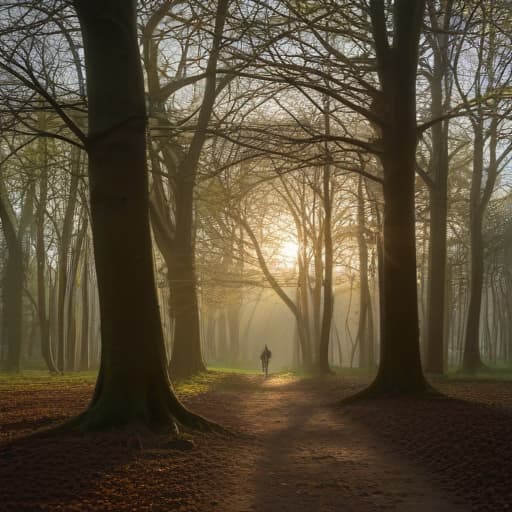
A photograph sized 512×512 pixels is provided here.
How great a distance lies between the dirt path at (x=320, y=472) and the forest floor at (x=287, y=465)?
0.4 inches

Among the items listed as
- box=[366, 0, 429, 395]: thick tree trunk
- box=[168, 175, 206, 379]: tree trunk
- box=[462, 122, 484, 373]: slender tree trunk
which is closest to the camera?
box=[366, 0, 429, 395]: thick tree trunk

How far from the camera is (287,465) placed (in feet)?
18.8

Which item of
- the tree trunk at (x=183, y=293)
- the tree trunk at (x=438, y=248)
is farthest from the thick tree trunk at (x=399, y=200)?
the tree trunk at (x=183, y=293)

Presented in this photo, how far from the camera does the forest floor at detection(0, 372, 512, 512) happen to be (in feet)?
14.0

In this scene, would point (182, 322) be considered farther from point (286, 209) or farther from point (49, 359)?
point (286, 209)

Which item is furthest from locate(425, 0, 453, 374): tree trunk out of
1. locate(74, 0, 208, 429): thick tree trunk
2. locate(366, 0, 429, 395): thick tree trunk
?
locate(74, 0, 208, 429): thick tree trunk

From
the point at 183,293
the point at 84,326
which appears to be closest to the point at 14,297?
the point at 84,326

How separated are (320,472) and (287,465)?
1.47ft

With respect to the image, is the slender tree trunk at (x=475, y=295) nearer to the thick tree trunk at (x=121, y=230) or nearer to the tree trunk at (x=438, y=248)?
the tree trunk at (x=438, y=248)

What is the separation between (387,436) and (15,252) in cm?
1809

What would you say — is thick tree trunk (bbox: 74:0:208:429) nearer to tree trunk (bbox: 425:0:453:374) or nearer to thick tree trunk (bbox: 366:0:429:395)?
thick tree trunk (bbox: 366:0:429:395)

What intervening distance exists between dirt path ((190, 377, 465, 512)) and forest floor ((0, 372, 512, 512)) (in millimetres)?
11

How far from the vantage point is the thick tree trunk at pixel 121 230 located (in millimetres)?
6559

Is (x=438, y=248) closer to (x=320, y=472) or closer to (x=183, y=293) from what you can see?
(x=183, y=293)
